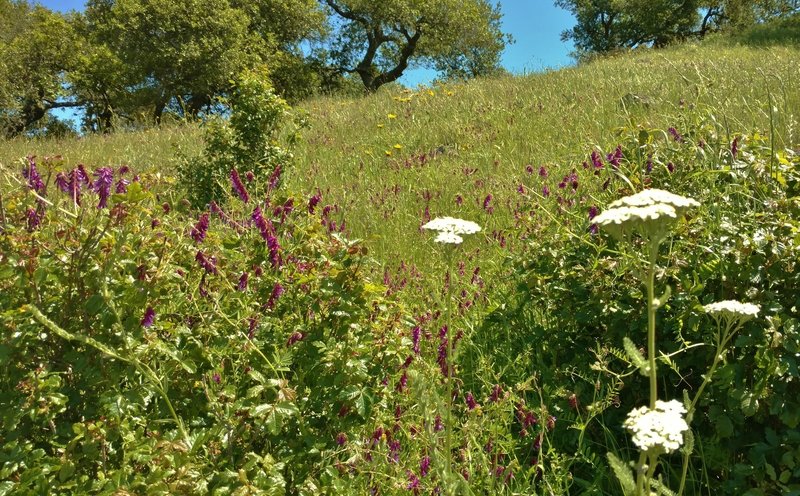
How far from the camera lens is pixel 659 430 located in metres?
0.93

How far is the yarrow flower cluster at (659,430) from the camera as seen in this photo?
35.2 inches

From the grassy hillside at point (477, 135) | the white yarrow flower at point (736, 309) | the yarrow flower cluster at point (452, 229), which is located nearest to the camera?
the white yarrow flower at point (736, 309)

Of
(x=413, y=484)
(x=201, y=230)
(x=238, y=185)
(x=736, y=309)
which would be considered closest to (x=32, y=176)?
(x=201, y=230)

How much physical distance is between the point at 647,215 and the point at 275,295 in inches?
51.5

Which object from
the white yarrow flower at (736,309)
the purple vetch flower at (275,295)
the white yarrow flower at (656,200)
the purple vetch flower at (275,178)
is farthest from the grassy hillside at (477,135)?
the white yarrow flower at (656,200)

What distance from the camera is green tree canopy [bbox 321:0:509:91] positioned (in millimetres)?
23844

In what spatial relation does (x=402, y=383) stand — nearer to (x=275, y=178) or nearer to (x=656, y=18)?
(x=275, y=178)

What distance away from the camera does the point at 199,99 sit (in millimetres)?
22109

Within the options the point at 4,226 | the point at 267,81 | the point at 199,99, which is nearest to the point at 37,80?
the point at 199,99

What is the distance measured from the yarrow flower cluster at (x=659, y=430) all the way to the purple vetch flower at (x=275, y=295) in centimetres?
124

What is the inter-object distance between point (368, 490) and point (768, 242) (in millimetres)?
1637

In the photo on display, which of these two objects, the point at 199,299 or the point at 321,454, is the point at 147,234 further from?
the point at 321,454

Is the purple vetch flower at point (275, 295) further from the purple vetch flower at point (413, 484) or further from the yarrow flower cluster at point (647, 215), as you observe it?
the yarrow flower cluster at point (647, 215)

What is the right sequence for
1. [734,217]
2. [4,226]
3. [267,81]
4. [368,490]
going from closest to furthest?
[4,226] < [368,490] < [734,217] < [267,81]
